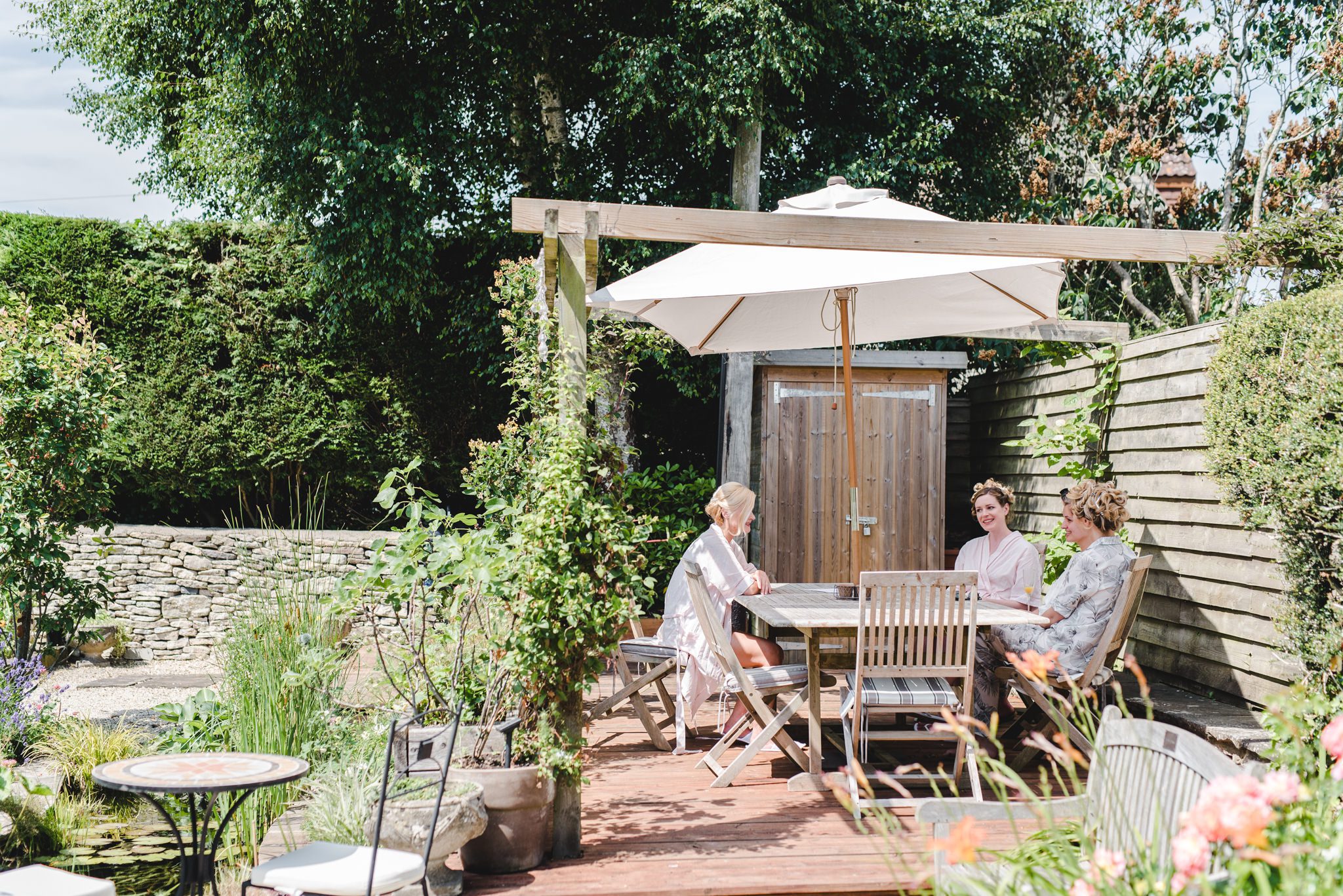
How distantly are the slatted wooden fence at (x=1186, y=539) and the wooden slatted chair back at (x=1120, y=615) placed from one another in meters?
0.48

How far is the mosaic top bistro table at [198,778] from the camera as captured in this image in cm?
253

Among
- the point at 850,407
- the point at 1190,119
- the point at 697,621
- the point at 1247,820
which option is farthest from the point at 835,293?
the point at 1190,119

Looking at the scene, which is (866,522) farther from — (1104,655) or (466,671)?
(466,671)

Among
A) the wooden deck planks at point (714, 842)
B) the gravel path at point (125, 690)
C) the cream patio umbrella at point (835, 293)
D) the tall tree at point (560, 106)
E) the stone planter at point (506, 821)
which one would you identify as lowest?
the gravel path at point (125, 690)

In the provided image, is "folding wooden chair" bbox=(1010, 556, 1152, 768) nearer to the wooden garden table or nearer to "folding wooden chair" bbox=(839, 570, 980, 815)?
the wooden garden table

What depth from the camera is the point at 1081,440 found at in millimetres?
6176

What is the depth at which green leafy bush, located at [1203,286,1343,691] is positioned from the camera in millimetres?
3043

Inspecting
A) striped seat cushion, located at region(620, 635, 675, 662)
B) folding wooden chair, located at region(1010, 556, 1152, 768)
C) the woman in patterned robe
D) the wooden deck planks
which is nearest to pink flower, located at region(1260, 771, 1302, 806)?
the wooden deck planks

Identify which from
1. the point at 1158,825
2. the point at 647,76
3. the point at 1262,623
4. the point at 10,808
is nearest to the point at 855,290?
the point at 1262,623

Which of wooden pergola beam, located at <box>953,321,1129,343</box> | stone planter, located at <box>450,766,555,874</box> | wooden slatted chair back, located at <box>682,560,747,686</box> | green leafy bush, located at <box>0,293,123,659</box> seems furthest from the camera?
wooden pergola beam, located at <box>953,321,1129,343</box>

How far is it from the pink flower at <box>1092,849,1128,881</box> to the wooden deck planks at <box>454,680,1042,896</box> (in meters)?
1.01

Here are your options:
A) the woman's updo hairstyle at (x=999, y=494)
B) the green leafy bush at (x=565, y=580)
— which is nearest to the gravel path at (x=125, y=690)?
the green leafy bush at (x=565, y=580)

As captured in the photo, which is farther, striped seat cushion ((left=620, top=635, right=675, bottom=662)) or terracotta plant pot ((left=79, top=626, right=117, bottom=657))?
terracotta plant pot ((left=79, top=626, right=117, bottom=657))

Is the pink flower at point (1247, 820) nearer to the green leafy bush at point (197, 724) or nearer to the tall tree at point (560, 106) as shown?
the green leafy bush at point (197, 724)
